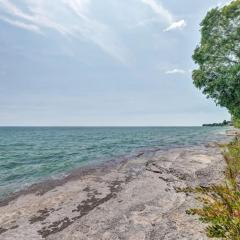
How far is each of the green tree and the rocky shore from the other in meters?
10.00

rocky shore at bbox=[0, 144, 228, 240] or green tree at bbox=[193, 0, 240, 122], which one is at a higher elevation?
green tree at bbox=[193, 0, 240, 122]

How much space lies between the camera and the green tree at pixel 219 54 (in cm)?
2475

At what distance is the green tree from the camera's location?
974 inches

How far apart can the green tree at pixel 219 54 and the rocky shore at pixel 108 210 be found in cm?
1000

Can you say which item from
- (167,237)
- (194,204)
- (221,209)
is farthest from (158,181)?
(221,209)

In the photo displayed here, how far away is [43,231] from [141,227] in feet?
10.5

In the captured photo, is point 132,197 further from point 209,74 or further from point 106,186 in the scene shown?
point 209,74

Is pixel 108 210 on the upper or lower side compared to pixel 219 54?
lower

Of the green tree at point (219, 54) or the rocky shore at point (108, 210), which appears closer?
the rocky shore at point (108, 210)

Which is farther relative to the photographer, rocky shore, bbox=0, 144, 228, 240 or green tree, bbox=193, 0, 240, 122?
green tree, bbox=193, 0, 240, 122

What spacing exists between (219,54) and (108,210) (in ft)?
66.4

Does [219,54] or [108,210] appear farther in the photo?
[219,54]

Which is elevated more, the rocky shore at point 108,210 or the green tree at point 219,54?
the green tree at point 219,54

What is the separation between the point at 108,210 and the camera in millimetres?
10648
